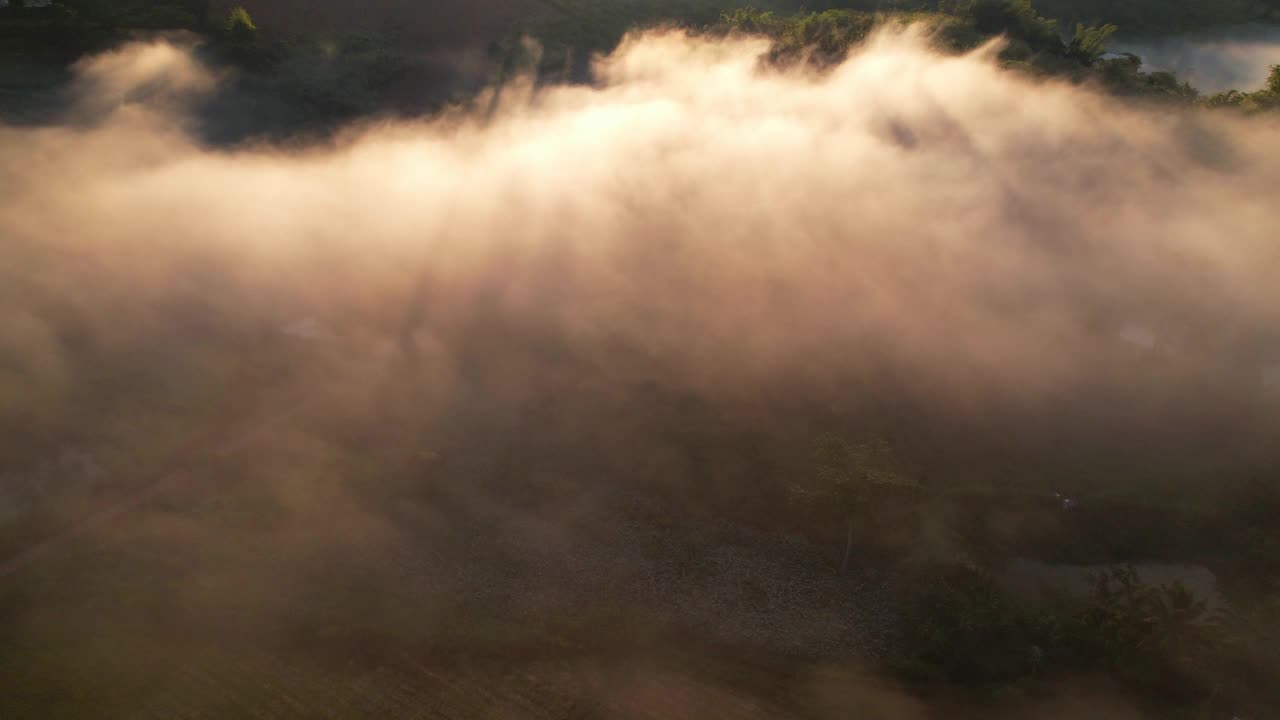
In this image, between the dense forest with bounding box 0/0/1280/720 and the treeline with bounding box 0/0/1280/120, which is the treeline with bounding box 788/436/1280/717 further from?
the treeline with bounding box 0/0/1280/120

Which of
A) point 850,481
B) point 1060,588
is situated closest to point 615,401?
point 850,481

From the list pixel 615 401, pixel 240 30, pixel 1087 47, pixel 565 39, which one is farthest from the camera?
pixel 565 39

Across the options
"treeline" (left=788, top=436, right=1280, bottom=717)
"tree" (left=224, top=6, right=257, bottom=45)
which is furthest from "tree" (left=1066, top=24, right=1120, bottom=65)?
"tree" (left=224, top=6, right=257, bottom=45)

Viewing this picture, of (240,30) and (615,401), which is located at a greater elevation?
(240,30)

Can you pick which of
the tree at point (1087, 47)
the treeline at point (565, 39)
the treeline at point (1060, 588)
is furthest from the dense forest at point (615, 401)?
the tree at point (1087, 47)

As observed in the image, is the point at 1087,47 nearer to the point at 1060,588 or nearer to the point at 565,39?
the point at 565,39

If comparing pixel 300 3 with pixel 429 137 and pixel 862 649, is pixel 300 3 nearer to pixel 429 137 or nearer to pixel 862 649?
pixel 429 137
